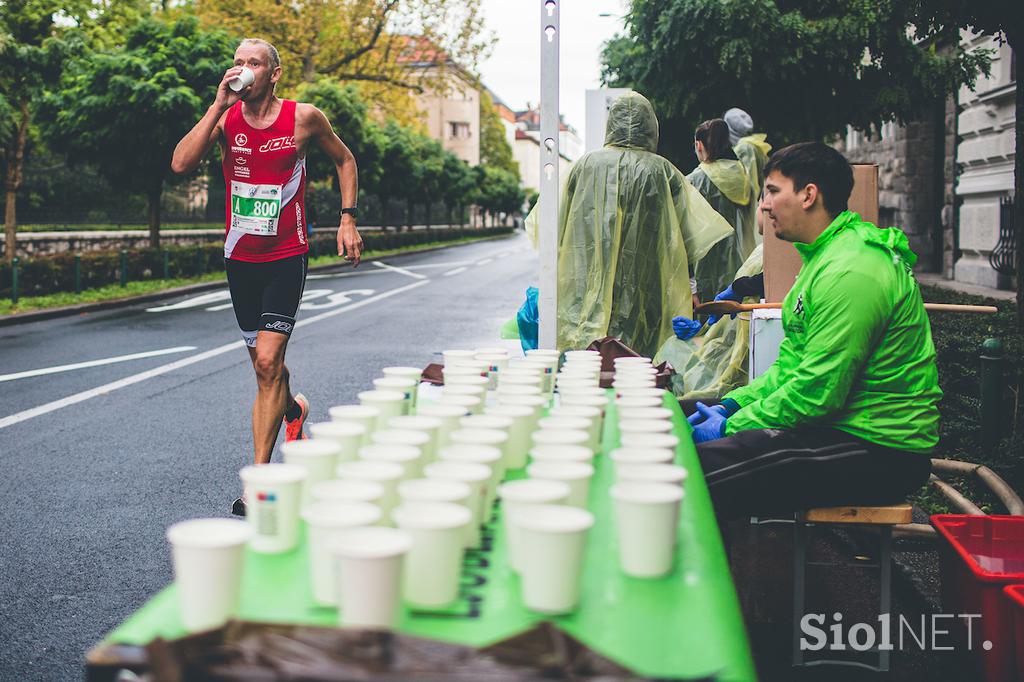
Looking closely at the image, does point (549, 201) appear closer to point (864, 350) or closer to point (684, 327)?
point (684, 327)

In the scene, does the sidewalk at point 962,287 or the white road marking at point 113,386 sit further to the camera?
the sidewalk at point 962,287

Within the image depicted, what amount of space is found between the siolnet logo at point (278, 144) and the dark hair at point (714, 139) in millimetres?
3468

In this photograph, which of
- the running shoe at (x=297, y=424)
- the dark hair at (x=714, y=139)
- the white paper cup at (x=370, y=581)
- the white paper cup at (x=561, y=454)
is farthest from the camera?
the dark hair at (x=714, y=139)

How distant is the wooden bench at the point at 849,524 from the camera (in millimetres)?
3248

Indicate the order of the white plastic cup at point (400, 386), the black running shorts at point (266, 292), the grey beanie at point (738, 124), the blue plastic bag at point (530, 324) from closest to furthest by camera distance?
the white plastic cup at point (400, 386) → the black running shorts at point (266, 292) → the blue plastic bag at point (530, 324) → the grey beanie at point (738, 124)

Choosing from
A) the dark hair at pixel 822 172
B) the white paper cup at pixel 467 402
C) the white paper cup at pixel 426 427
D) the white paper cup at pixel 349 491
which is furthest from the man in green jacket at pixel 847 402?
the white paper cup at pixel 349 491

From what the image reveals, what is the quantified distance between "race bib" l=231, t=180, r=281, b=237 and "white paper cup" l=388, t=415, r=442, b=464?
2876 millimetres

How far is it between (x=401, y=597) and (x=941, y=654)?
9.30 ft

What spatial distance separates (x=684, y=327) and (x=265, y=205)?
2343 mm

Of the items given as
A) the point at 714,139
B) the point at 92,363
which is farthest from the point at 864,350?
the point at 92,363

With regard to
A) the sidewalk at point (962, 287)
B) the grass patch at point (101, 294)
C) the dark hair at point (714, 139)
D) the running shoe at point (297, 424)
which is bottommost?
the running shoe at point (297, 424)

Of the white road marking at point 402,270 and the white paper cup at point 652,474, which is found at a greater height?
the white paper cup at point 652,474

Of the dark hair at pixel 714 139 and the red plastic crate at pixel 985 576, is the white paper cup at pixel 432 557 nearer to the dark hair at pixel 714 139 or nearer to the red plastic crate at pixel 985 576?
the red plastic crate at pixel 985 576

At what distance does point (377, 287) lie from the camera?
2075cm
